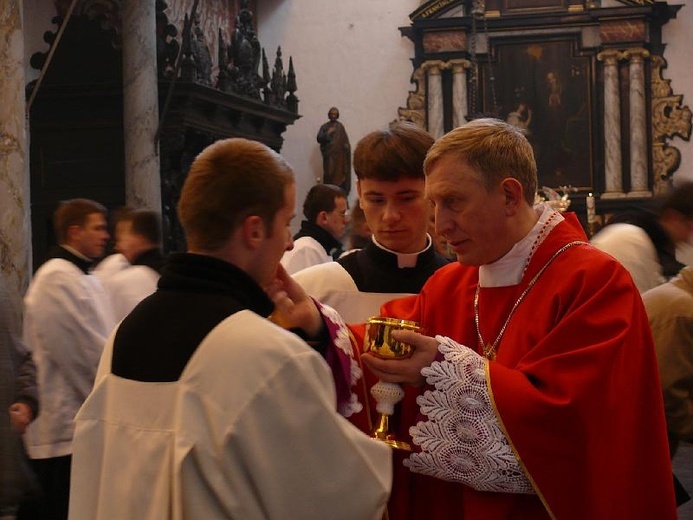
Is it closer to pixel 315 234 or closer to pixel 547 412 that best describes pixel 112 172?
pixel 315 234

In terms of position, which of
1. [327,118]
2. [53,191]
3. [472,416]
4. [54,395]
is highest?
[327,118]

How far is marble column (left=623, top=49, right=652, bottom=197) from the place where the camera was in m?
17.7

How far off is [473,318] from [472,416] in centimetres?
37

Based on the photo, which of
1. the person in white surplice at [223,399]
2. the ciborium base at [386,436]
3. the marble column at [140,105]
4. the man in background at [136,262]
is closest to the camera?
the person in white surplice at [223,399]

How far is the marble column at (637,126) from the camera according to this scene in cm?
1769

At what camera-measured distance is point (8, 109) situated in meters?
8.52

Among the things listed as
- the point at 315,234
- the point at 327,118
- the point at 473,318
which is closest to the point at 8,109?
the point at 315,234

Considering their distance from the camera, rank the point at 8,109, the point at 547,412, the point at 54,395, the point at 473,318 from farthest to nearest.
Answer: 1. the point at 8,109
2. the point at 54,395
3. the point at 473,318
4. the point at 547,412

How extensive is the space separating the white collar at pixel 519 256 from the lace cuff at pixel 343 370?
1.29 feet

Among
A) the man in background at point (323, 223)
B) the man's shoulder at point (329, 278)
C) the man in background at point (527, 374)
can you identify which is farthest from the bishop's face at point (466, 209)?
the man in background at point (323, 223)

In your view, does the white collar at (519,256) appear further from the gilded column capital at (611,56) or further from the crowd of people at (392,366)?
the gilded column capital at (611,56)

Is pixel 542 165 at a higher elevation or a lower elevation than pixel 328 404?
higher

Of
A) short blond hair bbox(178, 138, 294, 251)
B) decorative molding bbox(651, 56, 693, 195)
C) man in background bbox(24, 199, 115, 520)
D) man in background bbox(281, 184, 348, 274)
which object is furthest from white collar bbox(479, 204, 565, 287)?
decorative molding bbox(651, 56, 693, 195)

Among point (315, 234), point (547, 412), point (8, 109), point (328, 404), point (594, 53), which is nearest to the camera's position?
point (328, 404)
